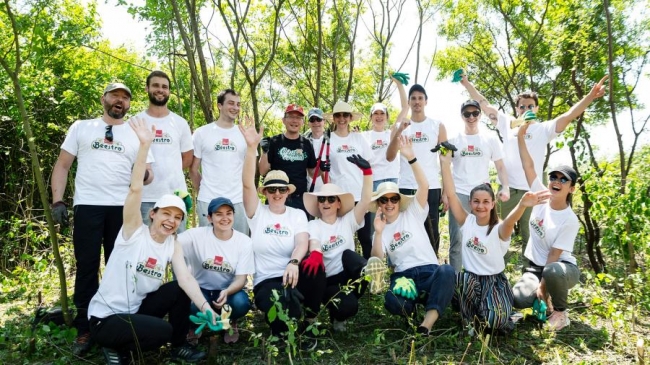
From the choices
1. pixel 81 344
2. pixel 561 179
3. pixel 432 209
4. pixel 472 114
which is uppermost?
pixel 472 114

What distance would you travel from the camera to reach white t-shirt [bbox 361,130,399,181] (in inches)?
211

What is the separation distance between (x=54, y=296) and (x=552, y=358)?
5.62 metres

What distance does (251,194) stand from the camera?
13.8 ft

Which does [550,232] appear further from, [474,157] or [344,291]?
[344,291]

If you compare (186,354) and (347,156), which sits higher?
(347,156)

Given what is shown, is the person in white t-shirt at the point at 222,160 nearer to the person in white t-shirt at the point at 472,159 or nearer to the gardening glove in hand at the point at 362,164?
the gardening glove in hand at the point at 362,164

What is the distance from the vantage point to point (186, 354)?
11.8ft

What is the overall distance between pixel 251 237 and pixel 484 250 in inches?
84.8

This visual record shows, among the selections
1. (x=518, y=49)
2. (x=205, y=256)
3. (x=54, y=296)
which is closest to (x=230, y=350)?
(x=205, y=256)

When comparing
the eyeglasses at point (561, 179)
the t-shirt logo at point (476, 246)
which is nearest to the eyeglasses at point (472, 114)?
the eyeglasses at point (561, 179)

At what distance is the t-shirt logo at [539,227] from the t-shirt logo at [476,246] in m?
0.84

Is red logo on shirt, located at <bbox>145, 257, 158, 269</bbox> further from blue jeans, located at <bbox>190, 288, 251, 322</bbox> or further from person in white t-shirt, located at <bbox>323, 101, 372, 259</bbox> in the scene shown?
person in white t-shirt, located at <bbox>323, 101, 372, 259</bbox>

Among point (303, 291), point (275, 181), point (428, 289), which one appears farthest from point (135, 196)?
point (428, 289)

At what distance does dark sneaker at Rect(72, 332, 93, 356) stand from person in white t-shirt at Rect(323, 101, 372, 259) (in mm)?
2811
